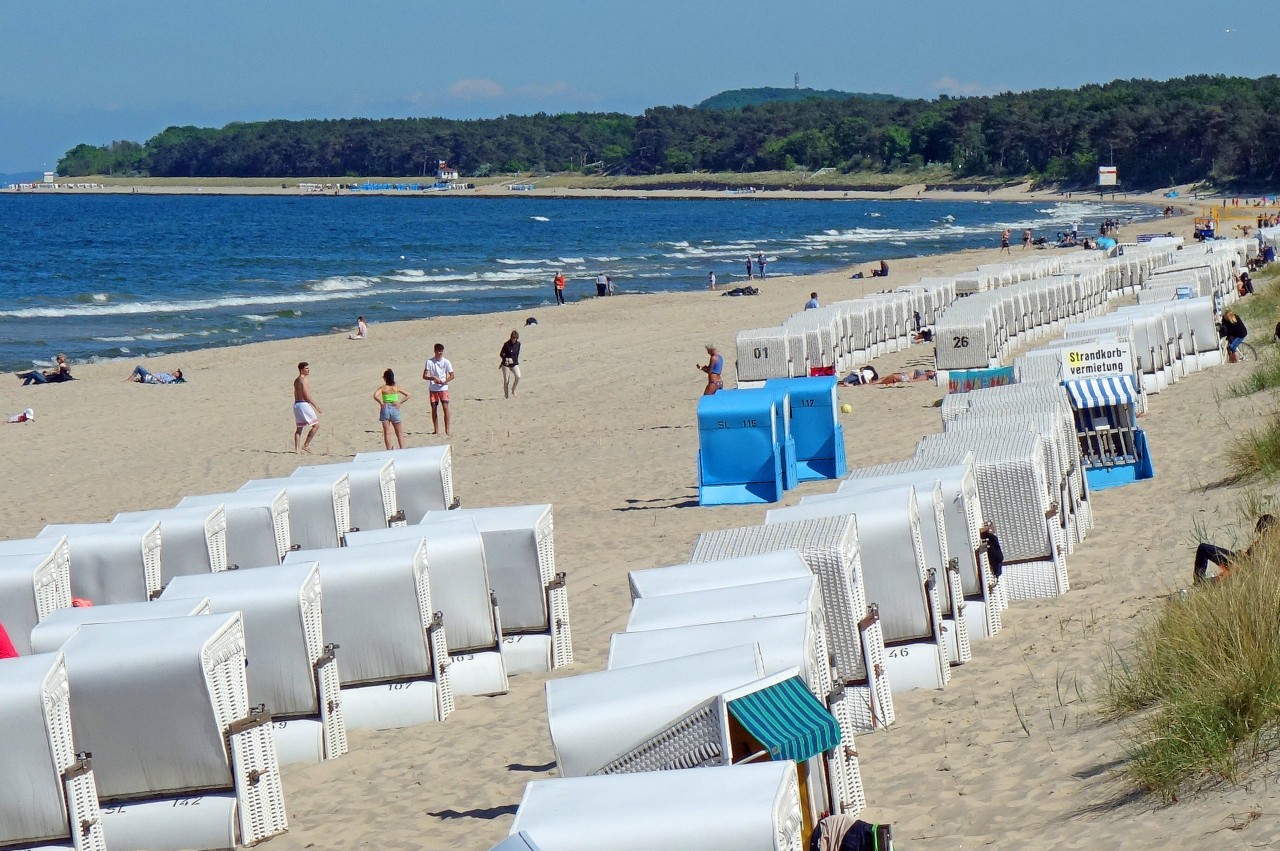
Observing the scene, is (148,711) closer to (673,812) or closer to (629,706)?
(629,706)

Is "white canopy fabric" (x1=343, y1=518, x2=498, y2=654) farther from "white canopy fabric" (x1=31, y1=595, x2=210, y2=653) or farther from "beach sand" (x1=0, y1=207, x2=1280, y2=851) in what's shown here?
"white canopy fabric" (x1=31, y1=595, x2=210, y2=653)

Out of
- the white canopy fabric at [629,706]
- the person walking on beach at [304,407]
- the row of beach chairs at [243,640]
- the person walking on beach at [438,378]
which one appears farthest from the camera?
the person walking on beach at [438,378]

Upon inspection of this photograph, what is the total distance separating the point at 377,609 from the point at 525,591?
132 cm

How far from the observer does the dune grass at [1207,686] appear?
17.8 feet

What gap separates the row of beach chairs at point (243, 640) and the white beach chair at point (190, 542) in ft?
0.04

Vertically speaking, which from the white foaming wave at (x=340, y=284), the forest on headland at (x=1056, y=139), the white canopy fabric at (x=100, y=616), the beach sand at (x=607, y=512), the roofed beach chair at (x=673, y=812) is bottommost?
the beach sand at (x=607, y=512)

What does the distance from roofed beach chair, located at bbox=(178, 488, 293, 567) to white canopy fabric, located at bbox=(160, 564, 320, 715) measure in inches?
92.0

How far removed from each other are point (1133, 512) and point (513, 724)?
20.7 feet

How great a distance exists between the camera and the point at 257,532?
33.1 ft

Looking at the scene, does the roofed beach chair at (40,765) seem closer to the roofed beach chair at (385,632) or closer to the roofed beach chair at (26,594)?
the roofed beach chair at (385,632)

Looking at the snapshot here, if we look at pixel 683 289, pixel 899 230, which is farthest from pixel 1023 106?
pixel 683 289

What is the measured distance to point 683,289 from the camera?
51.3m

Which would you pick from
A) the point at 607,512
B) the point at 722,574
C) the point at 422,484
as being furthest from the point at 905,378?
the point at 722,574

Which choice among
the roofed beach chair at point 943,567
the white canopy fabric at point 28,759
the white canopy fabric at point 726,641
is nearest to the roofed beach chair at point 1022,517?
the roofed beach chair at point 943,567
